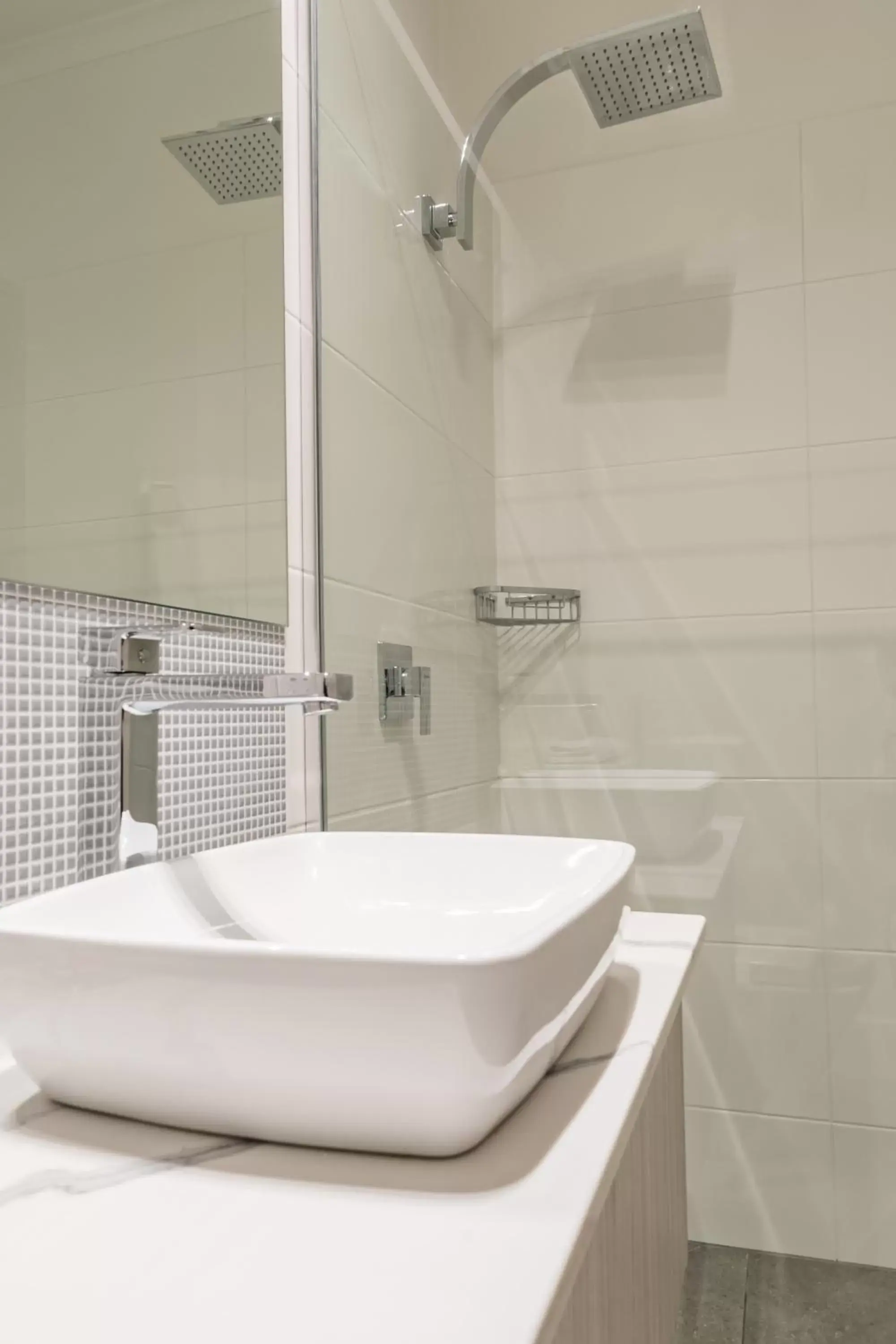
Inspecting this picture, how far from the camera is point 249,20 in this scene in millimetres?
1223

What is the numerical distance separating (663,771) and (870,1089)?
555 millimetres

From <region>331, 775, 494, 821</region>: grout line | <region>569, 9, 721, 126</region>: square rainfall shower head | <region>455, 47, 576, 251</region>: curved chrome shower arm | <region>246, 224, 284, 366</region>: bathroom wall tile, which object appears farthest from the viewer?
<region>455, 47, 576, 251</region>: curved chrome shower arm

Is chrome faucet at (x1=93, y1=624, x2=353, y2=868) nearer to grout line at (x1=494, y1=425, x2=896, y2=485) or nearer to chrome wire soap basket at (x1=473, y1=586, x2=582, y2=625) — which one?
chrome wire soap basket at (x1=473, y1=586, x2=582, y2=625)

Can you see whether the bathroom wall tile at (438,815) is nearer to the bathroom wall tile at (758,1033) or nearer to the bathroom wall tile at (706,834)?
the bathroom wall tile at (706,834)

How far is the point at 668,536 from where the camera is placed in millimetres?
1521

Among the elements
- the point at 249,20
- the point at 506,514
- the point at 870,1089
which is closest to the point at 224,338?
the point at 249,20

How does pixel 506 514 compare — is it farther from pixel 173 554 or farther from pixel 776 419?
pixel 173 554

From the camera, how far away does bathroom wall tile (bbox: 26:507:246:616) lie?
0.81 metres

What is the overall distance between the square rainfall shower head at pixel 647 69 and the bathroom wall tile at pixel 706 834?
102 cm

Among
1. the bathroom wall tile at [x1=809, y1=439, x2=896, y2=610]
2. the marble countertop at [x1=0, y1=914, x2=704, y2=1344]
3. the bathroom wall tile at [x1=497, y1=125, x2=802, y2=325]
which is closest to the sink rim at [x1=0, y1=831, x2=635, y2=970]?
the marble countertop at [x1=0, y1=914, x2=704, y2=1344]

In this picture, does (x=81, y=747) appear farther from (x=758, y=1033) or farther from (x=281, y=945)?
(x=758, y=1033)

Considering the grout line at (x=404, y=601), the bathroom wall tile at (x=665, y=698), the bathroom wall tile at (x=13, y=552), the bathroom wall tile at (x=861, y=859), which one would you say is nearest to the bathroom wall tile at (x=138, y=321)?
the bathroom wall tile at (x=13, y=552)

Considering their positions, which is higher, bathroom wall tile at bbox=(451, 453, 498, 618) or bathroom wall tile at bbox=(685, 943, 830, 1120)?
bathroom wall tile at bbox=(451, 453, 498, 618)

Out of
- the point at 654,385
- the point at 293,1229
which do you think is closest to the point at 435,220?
the point at 654,385
